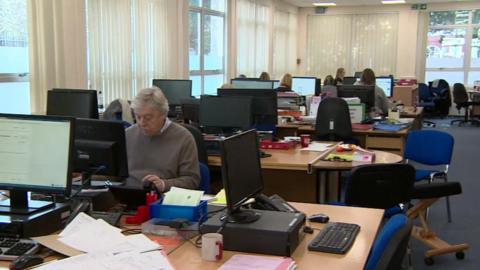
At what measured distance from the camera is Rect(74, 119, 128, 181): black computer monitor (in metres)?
2.57

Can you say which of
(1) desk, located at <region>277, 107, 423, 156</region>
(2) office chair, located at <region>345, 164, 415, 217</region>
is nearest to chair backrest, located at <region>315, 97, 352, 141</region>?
(1) desk, located at <region>277, 107, 423, 156</region>

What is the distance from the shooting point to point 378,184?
10.6ft

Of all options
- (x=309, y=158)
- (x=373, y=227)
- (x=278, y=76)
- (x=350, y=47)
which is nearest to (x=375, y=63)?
(x=350, y=47)

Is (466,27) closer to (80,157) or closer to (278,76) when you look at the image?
(278,76)

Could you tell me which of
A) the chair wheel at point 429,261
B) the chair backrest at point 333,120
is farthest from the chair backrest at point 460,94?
the chair wheel at point 429,261

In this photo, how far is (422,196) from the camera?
12.5 ft

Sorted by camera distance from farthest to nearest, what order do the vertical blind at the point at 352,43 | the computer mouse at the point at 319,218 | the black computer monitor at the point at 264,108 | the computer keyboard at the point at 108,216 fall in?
the vertical blind at the point at 352,43 < the black computer monitor at the point at 264,108 < the computer mouse at the point at 319,218 < the computer keyboard at the point at 108,216

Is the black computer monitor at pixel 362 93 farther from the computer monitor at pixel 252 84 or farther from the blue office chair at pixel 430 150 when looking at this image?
the blue office chair at pixel 430 150

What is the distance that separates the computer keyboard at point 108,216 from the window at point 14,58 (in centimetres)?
Answer: 299

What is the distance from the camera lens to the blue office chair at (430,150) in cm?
467

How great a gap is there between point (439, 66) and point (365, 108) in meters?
8.42

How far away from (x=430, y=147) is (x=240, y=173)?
10.1 ft

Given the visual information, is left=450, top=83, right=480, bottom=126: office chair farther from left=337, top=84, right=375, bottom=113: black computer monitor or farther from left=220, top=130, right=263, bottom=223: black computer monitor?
left=220, top=130, right=263, bottom=223: black computer monitor

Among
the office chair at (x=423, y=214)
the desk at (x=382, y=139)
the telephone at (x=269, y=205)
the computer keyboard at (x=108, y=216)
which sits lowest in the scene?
the office chair at (x=423, y=214)
